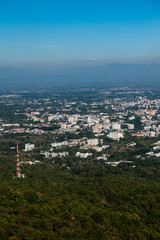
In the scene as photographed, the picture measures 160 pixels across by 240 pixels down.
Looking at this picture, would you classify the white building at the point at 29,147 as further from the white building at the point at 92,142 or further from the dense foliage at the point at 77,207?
the dense foliage at the point at 77,207

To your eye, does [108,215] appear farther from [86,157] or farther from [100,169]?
[86,157]

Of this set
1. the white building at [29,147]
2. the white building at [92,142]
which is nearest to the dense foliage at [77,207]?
the white building at [29,147]

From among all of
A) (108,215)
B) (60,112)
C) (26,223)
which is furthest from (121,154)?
(60,112)

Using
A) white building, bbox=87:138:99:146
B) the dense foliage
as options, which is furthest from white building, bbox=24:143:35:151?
the dense foliage

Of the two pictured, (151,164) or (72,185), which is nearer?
(72,185)

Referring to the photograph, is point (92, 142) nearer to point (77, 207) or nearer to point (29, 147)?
point (29, 147)

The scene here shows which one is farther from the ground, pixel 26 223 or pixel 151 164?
pixel 26 223

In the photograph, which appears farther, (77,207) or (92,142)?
(92,142)

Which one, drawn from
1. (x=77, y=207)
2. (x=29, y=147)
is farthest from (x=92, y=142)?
(x=77, y=207)

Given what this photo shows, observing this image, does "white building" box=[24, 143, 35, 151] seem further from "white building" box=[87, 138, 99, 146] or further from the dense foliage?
the dense foliage

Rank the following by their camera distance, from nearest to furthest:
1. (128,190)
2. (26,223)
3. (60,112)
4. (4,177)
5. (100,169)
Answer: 1. (26,223)
2. (128,190)
3. (4,177)
4. (100,169)
5. (60,112)

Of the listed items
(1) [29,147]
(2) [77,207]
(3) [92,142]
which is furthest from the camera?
(3) [92,142]
